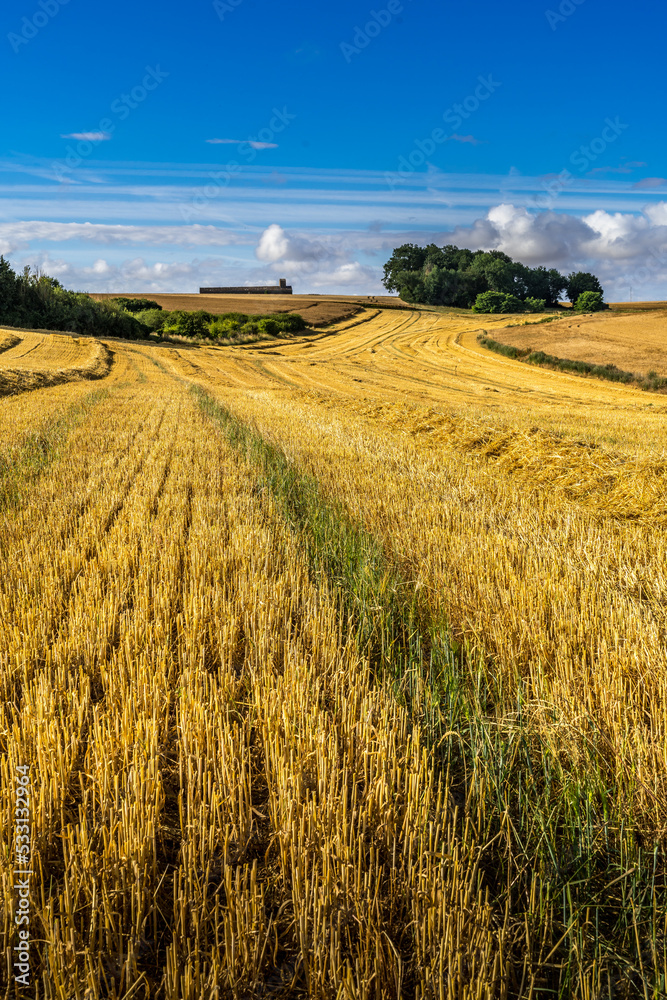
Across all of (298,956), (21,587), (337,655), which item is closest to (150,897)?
(298,956)

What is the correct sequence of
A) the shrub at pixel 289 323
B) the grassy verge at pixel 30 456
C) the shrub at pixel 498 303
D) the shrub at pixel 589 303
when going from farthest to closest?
the shrub at pixel 498 303 < the shrub at pixel 589 303 < the shrub at pixel 289 323 < the grassy verge at pixel 30 456

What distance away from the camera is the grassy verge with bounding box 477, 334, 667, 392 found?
91.6ft

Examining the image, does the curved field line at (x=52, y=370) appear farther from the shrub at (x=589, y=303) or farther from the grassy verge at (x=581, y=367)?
the shrub at (x=589, y=303)

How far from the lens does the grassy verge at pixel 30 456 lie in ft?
26.5

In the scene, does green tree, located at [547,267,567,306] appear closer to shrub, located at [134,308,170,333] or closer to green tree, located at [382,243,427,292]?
green tree, located at [382,243,427,292]

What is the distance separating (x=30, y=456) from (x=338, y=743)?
9.19 metres

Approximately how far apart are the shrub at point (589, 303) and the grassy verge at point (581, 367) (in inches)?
1896

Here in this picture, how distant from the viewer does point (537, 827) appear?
2543 millimetres

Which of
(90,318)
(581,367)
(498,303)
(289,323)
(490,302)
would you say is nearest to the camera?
(581,367)

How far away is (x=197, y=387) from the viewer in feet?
86.1

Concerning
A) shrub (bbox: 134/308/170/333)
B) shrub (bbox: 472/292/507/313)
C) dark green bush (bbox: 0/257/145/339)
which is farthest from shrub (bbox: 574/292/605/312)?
dark green bush (bbox: 0/257/145/339)

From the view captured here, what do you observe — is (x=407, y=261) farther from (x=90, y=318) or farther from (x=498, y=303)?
(x=90, y=318)

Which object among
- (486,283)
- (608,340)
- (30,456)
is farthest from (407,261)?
(30,456)

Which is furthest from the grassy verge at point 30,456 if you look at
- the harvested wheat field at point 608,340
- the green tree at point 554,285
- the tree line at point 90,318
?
the green tree at point 554,285
